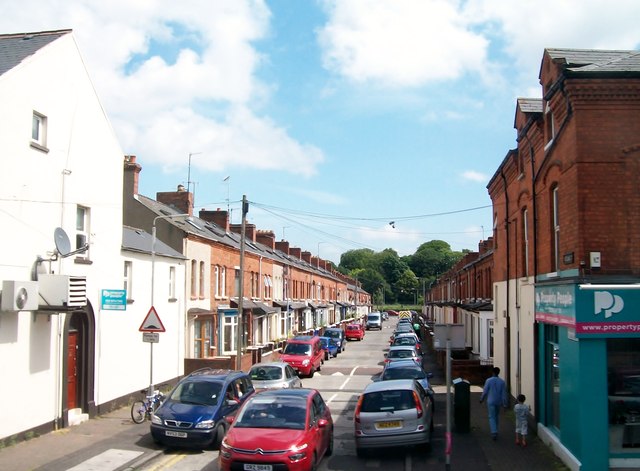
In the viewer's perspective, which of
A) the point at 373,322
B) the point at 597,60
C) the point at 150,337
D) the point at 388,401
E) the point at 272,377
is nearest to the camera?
the point at 597,60

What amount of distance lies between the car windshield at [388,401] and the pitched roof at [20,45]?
11.1 meters

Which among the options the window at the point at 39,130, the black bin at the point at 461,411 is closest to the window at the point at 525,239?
the black bin at the point at 461,411

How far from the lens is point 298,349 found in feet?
107

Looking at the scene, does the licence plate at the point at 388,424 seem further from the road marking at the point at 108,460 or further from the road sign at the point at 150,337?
the road sign at the point at 150,337

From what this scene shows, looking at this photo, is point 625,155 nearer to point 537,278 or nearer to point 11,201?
point 537,278

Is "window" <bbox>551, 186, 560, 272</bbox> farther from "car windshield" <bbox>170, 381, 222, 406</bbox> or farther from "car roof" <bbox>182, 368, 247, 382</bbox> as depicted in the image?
"car windshield" <bbox>170, 381, 222, 406</bbox>

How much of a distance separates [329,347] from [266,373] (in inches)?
823

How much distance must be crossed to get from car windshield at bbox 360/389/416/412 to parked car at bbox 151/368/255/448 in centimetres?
346

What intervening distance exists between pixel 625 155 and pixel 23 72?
1336 centimetres

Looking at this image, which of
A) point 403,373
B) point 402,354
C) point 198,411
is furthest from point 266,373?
point 402,354

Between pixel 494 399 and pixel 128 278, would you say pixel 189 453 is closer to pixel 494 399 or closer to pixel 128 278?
pixel 494 399

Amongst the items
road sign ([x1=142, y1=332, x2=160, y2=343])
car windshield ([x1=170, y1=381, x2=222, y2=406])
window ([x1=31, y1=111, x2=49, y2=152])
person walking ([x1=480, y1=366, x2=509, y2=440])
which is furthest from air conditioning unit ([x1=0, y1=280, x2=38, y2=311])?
person walking ([x1=480, y1=366, x2=509, y2=440])

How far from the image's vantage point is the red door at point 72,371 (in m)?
17.5

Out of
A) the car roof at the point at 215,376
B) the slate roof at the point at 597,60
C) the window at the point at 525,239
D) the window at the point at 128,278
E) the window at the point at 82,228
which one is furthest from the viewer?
the window at the point at 128,278
